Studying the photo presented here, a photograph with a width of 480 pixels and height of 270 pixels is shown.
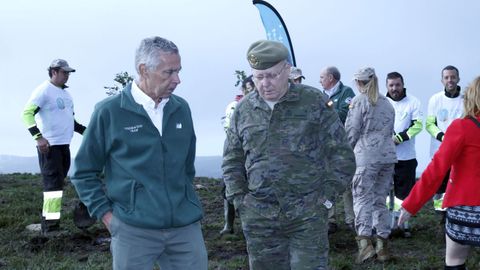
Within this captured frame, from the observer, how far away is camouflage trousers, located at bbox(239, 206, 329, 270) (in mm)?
4055

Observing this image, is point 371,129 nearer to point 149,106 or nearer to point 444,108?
point 444,108

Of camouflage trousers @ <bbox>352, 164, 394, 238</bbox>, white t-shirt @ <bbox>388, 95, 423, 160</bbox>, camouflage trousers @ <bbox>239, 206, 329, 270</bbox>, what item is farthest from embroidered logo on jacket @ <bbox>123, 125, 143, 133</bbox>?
white t-shirt @ <bbox>388, 95, 423, 160</bbox>

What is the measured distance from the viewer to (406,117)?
8797mm

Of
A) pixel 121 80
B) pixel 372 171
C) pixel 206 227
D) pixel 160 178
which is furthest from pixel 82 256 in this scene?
pixel 121 80

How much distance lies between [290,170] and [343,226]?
18.5ft

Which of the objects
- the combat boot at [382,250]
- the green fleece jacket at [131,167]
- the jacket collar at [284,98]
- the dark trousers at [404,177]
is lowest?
the combat boot at [382,250]

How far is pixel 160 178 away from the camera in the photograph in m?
3.78

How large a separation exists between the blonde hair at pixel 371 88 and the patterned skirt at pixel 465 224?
2338 mm

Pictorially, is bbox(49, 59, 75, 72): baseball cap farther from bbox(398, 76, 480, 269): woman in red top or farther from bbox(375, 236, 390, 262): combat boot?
bbox(398, 76, 480, 269): woman in red top

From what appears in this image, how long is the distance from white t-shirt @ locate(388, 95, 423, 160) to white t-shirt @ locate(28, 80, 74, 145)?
16.3ft

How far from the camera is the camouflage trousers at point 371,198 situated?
703cm

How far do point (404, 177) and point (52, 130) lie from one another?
17.3 feet

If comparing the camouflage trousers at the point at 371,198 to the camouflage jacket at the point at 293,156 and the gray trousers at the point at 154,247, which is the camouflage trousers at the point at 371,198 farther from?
the gray trousers at the point at 154,247

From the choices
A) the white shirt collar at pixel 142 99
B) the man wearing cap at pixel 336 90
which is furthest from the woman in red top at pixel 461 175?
the man wearing cap at pixel 336 90
